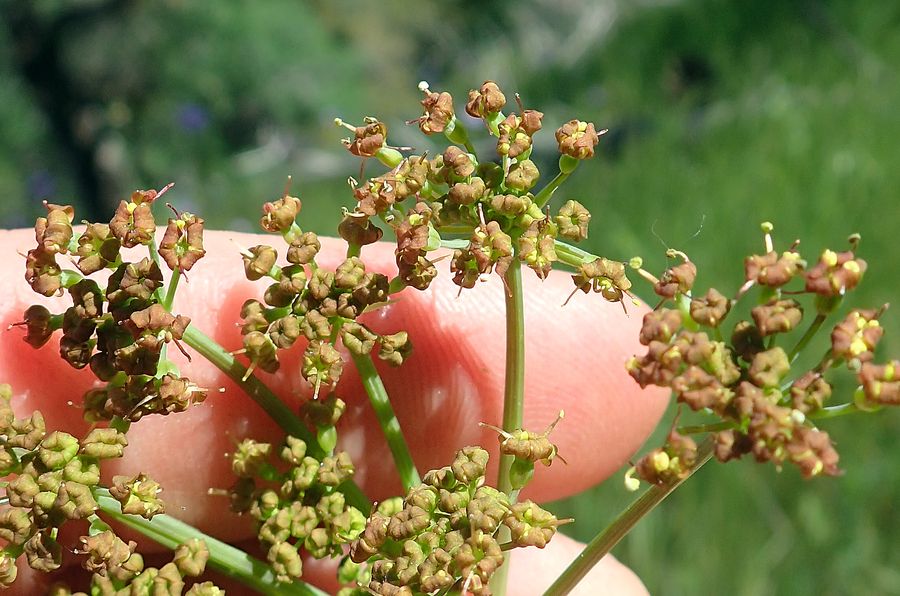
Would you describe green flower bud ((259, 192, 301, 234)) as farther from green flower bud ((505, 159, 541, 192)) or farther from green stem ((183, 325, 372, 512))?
green flower bud ((505, 159, 541, 192))

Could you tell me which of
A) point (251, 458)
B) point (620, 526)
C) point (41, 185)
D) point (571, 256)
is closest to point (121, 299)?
point (251, 458)

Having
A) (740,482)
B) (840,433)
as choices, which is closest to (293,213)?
(740,482)

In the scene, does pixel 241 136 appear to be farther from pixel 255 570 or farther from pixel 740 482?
pixel 255 570

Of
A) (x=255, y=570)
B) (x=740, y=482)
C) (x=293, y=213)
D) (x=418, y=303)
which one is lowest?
(x=740, y=482)

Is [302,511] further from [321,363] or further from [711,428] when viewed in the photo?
[711,428]

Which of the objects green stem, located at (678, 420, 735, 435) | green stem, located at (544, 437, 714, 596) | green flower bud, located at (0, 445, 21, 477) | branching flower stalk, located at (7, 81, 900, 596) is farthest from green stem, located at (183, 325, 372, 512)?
green stem, located at (678, 420, 735, 435)

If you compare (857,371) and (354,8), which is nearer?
(857,371)
